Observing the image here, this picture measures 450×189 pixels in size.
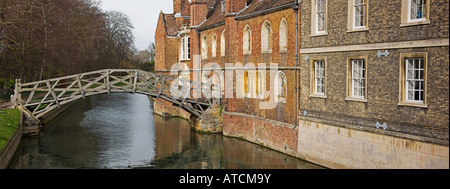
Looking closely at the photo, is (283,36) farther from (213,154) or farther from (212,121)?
(212,121)

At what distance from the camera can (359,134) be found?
15.2 meters

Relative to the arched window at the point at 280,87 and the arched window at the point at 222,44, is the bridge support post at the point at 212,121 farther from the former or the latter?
the arched window at the point at 280,87

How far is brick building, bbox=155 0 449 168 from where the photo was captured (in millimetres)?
12852

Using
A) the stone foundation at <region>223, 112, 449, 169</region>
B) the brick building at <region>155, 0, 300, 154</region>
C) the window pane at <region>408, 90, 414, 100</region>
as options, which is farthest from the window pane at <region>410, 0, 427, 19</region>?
the brick building at <region>155, 0, 300, 154</region>

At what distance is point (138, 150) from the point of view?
2203 centimetres

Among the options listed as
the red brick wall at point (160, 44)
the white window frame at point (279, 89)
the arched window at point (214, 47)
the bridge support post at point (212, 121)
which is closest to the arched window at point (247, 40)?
the white window frame at point (279, 89)

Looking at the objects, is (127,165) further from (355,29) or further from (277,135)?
(355,29)

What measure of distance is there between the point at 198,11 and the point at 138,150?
12181 mm

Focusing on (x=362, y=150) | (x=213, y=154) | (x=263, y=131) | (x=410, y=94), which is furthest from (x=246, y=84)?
(x=410, y=94)

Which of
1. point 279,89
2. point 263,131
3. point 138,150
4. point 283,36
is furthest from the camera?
point 138,150

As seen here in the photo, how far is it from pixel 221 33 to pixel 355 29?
13158 millimetres

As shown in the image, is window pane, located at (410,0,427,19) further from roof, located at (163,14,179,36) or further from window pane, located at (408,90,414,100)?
roof, located at (163,14,179,36)

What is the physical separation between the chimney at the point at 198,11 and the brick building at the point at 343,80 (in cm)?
628

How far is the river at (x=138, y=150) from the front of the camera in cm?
1881
